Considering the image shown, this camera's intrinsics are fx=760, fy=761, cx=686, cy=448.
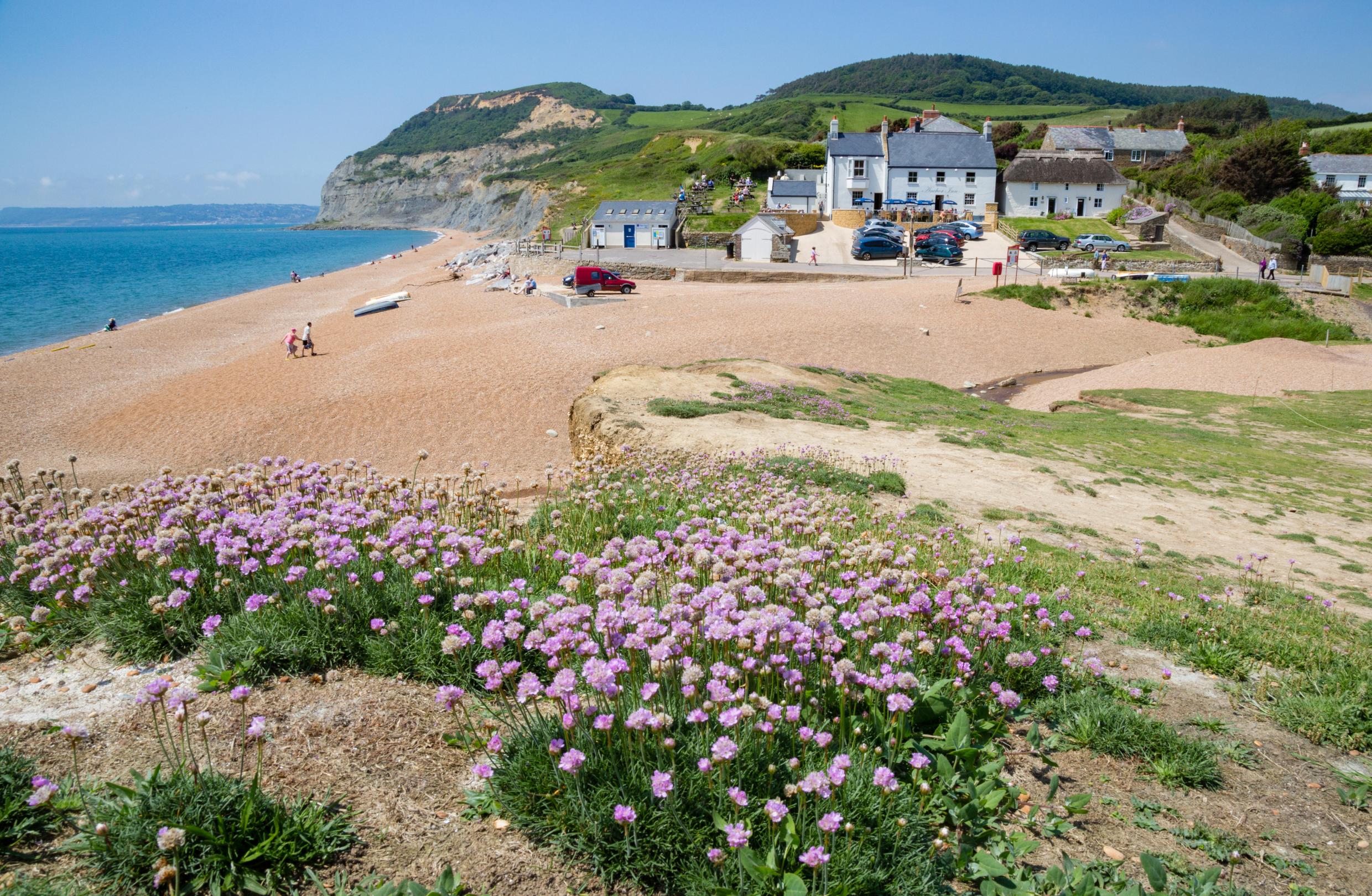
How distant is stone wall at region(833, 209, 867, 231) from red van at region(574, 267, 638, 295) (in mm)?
28388

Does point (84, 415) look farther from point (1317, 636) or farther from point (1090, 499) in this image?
point (1317, 636)

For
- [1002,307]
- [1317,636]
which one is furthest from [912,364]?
[1317,636]

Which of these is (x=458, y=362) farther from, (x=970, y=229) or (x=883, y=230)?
(x=970, y=229)

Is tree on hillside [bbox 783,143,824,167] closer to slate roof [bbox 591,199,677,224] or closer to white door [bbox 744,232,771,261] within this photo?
slate roof [bbox 591,199,677,224]

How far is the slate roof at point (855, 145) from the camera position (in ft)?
215

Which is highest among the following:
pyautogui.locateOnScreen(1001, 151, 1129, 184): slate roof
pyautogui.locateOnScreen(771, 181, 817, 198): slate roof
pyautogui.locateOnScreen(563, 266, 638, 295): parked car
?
pyautogui.locateOnScreen(1001, 151, 1129, 184): slate roof

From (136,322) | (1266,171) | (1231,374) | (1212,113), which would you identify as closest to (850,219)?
(1266,171)

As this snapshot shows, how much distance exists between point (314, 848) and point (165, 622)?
2.51 meters

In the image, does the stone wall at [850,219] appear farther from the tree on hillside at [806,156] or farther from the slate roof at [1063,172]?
the tree on hillside at [806,156]

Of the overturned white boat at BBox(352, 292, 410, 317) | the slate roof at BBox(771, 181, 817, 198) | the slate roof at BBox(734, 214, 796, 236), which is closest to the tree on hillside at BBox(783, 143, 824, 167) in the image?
the slate roof at BBox(771, 181, 817, 198)

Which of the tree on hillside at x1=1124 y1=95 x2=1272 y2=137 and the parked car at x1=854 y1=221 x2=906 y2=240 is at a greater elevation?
the tree on hillside at x1=1124 y1=95 x2=1272 y2=137

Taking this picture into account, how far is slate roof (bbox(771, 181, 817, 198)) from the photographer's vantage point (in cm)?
6244

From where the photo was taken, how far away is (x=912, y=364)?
26.3 m

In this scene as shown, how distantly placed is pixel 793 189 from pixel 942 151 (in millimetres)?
13857
